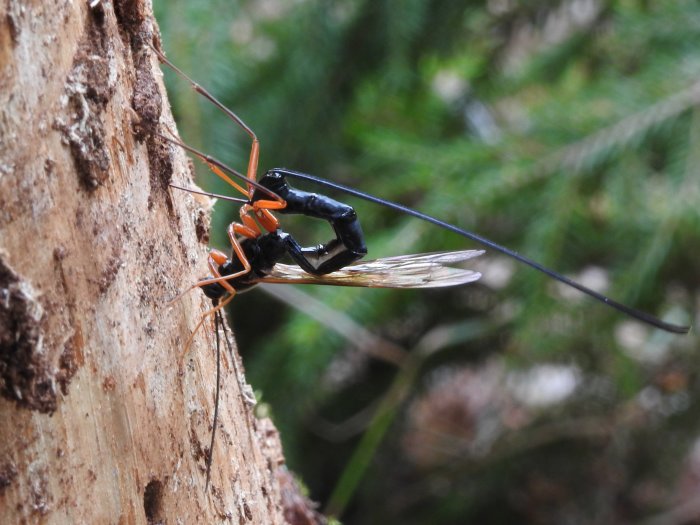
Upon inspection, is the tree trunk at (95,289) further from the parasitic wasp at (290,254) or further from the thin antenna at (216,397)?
the parasitic wasp at (290,254)

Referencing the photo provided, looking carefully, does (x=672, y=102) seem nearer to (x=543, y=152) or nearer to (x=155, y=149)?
→ (x=543, y=152)

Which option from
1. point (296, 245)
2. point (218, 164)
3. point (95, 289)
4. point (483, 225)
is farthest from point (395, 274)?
point (483, 225)

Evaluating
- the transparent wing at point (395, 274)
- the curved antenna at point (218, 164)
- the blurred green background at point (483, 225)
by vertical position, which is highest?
the blurred green background at point (483, 225)

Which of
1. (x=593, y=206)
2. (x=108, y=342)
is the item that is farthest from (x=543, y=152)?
(x=108, y=342)

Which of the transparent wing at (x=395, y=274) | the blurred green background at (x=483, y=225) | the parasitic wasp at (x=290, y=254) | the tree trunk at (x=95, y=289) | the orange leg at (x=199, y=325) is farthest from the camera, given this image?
the blurred green background at (x=483, y=225)

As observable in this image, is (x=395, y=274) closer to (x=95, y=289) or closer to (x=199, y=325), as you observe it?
(x=199, y=325)

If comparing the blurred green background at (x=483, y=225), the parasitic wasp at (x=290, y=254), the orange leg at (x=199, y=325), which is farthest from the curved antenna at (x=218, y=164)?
the blurred green background at (x=483, y=225)
